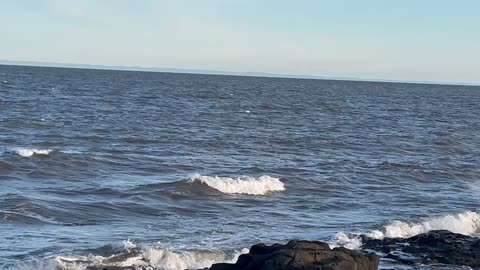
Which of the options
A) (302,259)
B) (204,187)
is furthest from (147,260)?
(204,187)

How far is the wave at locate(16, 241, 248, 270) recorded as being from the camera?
51.9 feet

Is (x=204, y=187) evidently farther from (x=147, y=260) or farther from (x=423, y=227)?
(x=147, y=260)

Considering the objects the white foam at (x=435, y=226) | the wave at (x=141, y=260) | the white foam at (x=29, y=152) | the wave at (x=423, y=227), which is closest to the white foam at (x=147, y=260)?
the wave at (x=141, y=260)

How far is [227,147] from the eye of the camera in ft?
128

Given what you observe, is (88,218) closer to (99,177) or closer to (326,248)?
(99,177)

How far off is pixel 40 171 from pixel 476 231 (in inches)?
610

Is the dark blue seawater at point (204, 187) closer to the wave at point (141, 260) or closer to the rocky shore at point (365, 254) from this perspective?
the wave at point (141, 260)

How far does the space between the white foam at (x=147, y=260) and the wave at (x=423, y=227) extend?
129 inches

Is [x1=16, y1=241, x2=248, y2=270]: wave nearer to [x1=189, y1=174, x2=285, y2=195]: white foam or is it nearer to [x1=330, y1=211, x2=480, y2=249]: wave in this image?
[x1=330, y1=211, x2=480, y2=249]: wave

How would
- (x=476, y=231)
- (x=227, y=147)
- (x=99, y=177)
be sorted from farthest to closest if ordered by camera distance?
1. (x=227, y=147)
2. (x=99, y=177)
3. (x=476, y=231)

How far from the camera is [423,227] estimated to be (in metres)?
21.6

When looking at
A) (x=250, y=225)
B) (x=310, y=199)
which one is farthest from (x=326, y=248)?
(x=310, y=199)

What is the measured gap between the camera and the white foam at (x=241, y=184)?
86.9ft

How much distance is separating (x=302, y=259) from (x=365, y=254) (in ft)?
6.16
